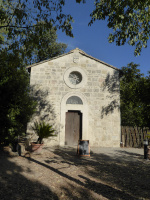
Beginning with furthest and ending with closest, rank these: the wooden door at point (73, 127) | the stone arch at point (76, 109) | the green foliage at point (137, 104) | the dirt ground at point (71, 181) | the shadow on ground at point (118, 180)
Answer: the green foliage at point (137, 104) < the wooden door at point (73, 127) < the stone arch at point (76, 109) < the shadow on ground at point (118, 180) < the dirt ground at point (71, 181)

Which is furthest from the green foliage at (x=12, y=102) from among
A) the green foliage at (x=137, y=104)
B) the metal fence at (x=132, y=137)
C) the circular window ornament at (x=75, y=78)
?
the green foliage at (x=137, y=104)

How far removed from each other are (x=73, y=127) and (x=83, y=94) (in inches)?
94.6

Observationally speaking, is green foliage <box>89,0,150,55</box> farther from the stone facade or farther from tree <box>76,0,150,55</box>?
the stone facade

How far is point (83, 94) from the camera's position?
10.8m

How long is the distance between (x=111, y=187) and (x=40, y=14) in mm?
6375

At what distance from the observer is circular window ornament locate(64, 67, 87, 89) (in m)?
10.9

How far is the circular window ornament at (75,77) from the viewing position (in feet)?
35.7

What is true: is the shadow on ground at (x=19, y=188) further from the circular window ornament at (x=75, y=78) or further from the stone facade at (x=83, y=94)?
the circular window ornament at (x=75, y=78)

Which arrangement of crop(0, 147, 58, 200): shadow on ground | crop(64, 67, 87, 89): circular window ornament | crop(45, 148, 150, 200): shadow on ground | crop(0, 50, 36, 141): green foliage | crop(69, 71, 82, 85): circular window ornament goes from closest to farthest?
crop(0, 147, 58, 200): shadow on ground < crop(45, 148, 150, 200): shadow on ground < crop(0, 50, 36, 141): green foliage < crop(64, 67, 87, 89): circular window ornament < crop(69, 71, 82, 85): circular window ornament

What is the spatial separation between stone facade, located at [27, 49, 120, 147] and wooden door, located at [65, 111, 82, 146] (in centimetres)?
35

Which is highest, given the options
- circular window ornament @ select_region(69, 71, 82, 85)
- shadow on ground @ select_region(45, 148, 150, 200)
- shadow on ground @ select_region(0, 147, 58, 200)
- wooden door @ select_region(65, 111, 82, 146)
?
circular window ornament @ select_region(69, 71, 82, 85)

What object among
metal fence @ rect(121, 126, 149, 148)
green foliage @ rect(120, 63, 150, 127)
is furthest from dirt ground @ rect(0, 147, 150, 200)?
green foliage @ rect(120, 63, 150, 127)

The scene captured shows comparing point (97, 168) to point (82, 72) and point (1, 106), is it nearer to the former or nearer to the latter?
point (1, 106)

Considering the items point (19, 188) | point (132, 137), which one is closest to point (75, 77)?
point (132, 137)
